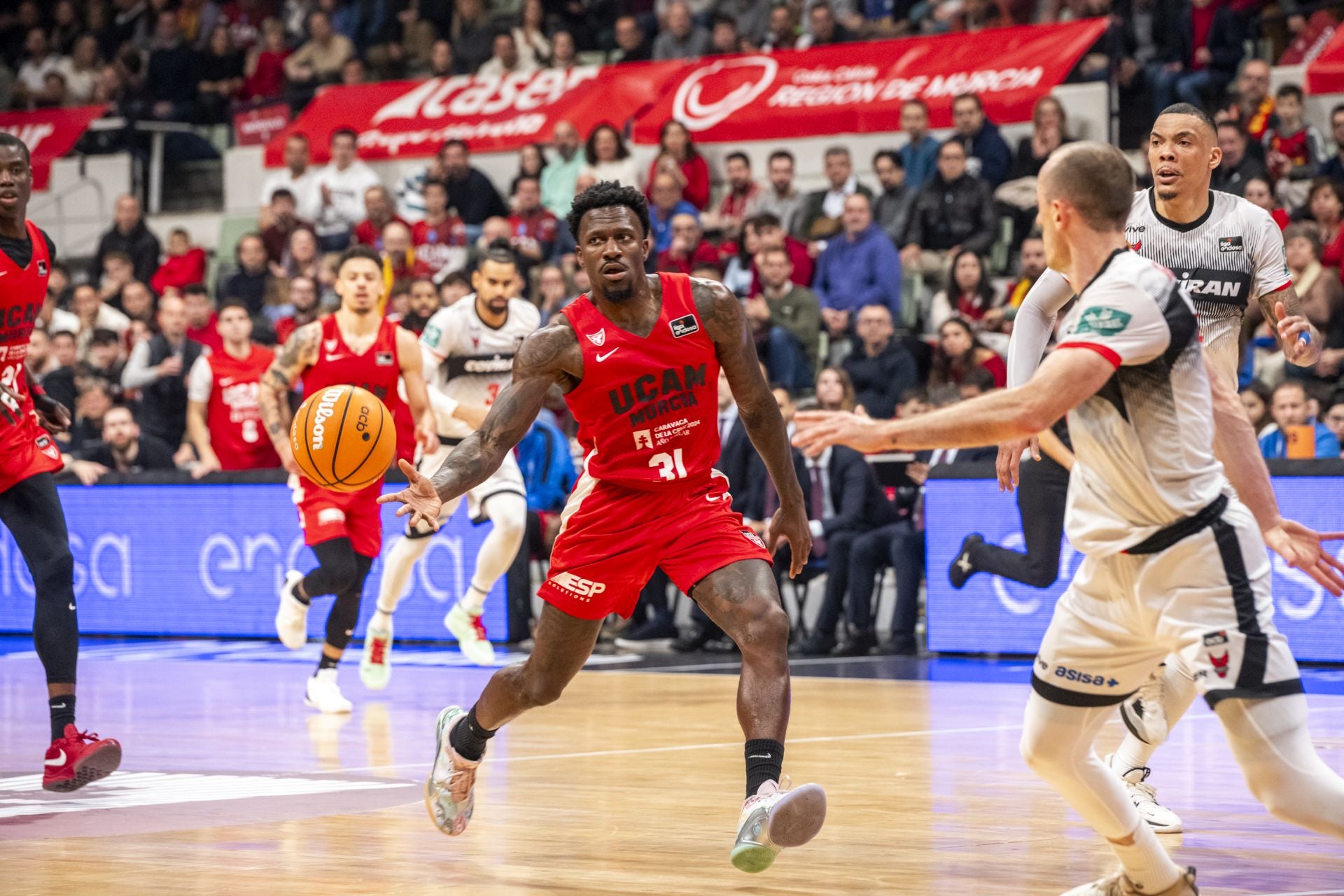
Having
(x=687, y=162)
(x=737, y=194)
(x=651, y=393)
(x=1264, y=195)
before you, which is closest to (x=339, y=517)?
(x=651, y=393)

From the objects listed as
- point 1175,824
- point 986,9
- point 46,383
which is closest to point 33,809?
point 1175,824

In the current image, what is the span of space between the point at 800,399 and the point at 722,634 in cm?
222

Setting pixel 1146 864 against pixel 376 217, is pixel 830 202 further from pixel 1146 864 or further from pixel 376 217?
pixel 1146 864

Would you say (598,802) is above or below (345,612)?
above

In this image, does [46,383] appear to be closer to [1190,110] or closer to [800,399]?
[800,399]

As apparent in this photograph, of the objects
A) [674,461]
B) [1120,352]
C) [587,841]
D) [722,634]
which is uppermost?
[1120,352]

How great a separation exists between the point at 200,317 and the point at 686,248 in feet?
14.9

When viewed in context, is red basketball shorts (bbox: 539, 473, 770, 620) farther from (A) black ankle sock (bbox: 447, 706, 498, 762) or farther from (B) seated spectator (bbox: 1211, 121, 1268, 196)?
(B) seated spectator (bbox: 1211, 121, 1268, 196)

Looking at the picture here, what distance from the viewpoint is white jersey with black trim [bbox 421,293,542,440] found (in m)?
11.3

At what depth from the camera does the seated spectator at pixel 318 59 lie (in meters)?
21.1

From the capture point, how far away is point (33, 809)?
6.79 m

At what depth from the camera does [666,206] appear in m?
16.1

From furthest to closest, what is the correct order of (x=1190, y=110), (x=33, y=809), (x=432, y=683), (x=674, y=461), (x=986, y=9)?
(x=986, y=9) → (x=432, y=683) → (x=33, y=809) → (x=1190, y=110) → (x=674, y=461)

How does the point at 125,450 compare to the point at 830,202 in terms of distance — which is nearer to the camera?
the point at 125,450
